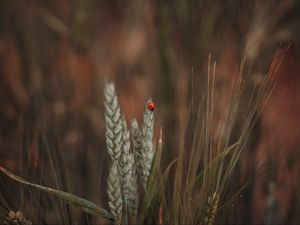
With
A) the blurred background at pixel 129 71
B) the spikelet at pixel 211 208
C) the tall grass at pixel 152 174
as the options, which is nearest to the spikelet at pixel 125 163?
the tall grass at pixel 152 174

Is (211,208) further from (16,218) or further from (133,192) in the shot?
(16,218)

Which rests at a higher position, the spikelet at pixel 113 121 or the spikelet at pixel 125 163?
the spikelet at pixel 113 121

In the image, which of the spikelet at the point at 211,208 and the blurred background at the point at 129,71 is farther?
the blurred background at the point at 129,71

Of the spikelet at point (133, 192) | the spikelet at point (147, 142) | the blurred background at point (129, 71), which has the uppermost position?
the blurred background at point (129, 71)

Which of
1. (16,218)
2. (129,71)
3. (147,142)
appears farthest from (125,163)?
(129,71)

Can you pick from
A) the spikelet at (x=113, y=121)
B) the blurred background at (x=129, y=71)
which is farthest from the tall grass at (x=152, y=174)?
the blurred background at (x=129, y=71)

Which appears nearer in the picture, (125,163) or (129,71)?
(125,163)

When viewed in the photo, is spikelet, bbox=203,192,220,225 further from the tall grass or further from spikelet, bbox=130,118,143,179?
spikelet, bbox=130,118,143,179

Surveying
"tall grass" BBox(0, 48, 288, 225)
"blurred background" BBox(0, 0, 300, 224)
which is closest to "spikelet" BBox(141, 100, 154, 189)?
"tall grass" BBox(0, 48, 288, 225)

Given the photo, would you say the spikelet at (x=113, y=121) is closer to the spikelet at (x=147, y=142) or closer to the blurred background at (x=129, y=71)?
the spikelet at (x=147, y=142)
